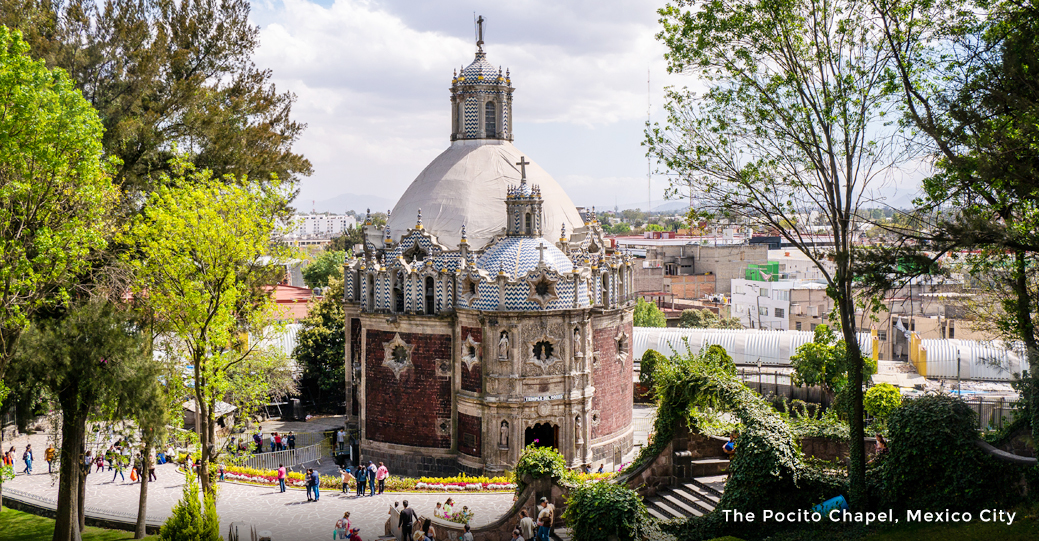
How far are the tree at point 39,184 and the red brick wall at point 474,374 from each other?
14762 mm

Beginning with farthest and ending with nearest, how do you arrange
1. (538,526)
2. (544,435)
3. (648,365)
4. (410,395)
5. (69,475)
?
(648,365), (410,395), (544,435), (69,475), (538,526)

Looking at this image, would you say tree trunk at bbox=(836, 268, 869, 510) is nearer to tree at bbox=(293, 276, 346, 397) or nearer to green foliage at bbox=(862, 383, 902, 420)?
green foliage at bbox=(862, 383, 902, 420)

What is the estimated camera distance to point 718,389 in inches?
853

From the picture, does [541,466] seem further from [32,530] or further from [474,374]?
[32,530]

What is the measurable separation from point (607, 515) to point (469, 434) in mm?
13971

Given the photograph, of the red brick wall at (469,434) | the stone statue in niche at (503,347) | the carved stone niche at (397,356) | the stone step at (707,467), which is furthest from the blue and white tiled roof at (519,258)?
the stone step at (707,467)

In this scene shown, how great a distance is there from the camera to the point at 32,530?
24.2 meters

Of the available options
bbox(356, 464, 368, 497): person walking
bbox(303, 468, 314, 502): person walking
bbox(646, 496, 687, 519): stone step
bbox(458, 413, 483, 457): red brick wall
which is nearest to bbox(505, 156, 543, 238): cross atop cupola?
bbox(458, 413, 483, 457): red brick wall

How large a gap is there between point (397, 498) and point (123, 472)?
37.1 ft

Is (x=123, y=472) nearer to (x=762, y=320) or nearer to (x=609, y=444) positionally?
(x=609, y=444)

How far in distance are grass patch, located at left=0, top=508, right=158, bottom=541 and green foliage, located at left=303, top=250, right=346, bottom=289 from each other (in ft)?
181

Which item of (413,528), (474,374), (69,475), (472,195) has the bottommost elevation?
(413,528)

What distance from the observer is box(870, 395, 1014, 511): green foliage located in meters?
16.5

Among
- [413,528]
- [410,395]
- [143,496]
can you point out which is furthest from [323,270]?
[413,528]
